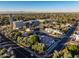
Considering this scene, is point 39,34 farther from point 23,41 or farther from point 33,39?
point 23,41

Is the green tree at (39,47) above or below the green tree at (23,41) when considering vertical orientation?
below

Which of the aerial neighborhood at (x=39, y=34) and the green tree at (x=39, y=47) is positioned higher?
the aerial neighborhood at (x=39, y=34)

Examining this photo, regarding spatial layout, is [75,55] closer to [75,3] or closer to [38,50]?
[38,50]

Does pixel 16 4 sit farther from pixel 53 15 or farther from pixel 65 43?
pixel 65 43

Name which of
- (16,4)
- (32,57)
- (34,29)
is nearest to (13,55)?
(32,57)

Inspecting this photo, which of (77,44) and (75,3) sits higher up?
(75,3)

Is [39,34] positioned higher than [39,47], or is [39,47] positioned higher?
[39,34]

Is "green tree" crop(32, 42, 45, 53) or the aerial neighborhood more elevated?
the aerial neighborhood

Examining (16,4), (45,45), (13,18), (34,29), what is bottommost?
(45,45)

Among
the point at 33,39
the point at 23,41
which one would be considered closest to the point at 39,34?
the point at 33,39

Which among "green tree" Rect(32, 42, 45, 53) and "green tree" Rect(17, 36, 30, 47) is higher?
"green tree" Rect(17, 36, 30, 47)
